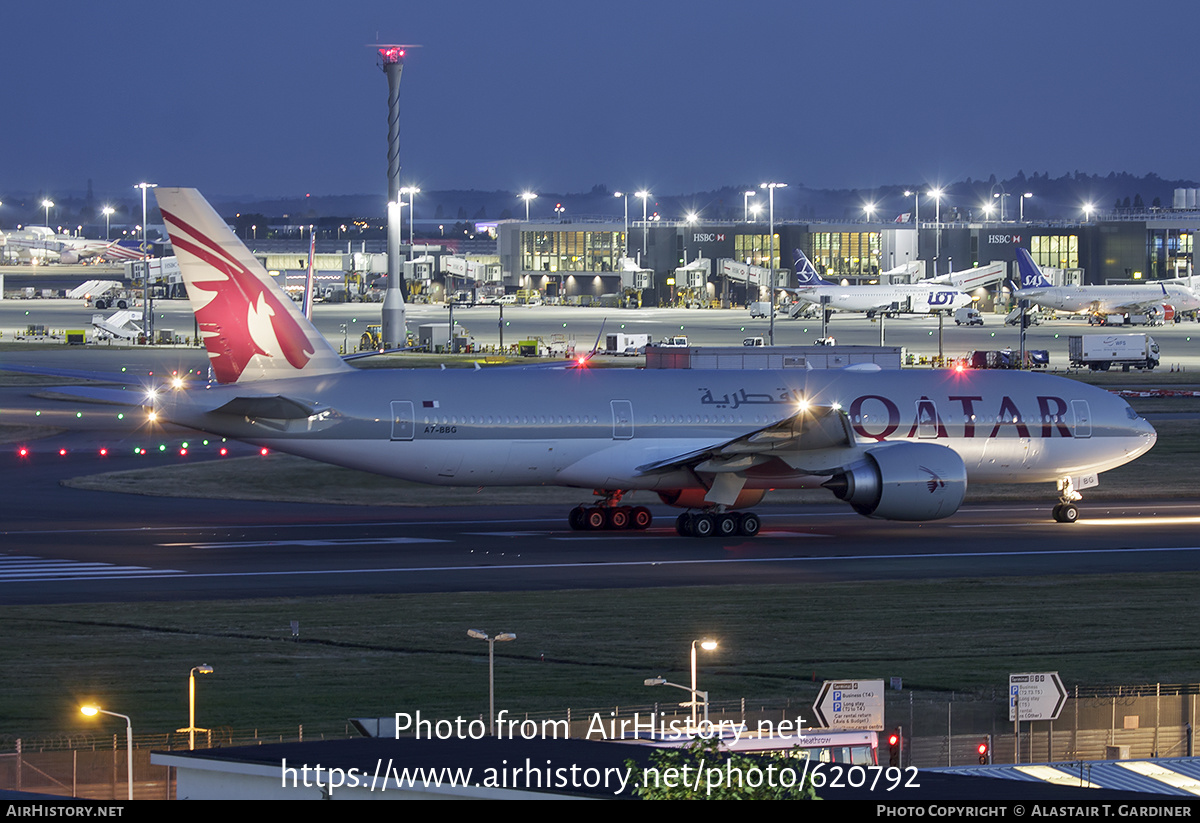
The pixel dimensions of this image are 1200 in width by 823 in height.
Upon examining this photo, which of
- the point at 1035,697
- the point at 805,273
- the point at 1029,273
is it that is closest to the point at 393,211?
the point at 805,273

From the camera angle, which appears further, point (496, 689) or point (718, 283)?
point (718, 283)

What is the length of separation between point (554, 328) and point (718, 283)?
54.4 meters

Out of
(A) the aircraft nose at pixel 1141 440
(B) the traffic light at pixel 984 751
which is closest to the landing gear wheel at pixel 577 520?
(A) the aircraft nose at pixel 1141 440

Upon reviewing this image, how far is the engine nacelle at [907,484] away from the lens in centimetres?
3869

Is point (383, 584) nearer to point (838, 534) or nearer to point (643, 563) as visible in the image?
point (643, 563)

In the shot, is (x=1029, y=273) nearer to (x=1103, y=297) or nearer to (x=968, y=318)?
(x=1103, y=297)

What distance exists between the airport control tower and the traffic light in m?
99.3

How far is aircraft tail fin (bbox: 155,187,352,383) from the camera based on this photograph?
38.8m

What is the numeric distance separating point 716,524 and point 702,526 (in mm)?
397

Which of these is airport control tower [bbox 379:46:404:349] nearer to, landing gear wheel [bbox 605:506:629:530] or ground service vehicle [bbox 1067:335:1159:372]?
ground service vehicle [bbox 1067:335:1159:372]

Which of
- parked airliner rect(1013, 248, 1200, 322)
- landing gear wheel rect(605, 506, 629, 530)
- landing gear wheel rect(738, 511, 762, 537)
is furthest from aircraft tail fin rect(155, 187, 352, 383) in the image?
parked airliner rect(1013, 248, 1200, 322)

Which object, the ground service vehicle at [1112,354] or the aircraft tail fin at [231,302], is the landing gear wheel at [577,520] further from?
the ground service vehicle at [1112,354]

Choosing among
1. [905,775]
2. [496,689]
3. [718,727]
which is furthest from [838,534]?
[905,775]

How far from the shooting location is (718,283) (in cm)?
19150
